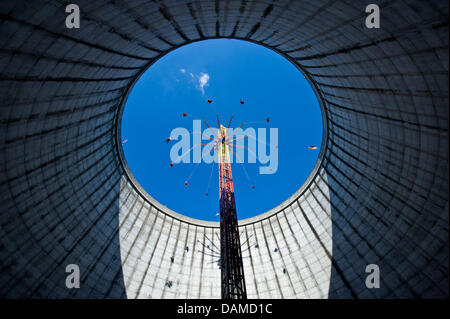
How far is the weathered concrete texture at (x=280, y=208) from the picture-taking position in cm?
1076

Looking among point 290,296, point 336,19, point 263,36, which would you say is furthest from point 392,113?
point 290,296

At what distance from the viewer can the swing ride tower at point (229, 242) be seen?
14.8 m

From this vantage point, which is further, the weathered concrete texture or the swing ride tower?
the swing ride tower

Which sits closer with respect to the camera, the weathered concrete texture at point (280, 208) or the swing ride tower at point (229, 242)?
the weathered concrete texture at point (280, 208)

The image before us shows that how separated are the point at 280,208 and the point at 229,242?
705 centimetres

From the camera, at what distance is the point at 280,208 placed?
73.5 ft

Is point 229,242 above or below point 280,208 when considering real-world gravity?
below

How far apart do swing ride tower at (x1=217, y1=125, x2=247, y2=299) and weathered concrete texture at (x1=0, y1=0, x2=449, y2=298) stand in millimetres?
4628

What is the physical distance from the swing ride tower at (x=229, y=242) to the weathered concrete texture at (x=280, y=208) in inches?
182

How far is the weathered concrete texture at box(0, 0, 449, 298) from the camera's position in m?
10.8

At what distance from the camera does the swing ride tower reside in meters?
14.8

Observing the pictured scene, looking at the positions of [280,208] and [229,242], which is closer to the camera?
[229,242]

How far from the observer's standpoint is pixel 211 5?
1299 centimetres

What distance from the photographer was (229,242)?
56.4ft
